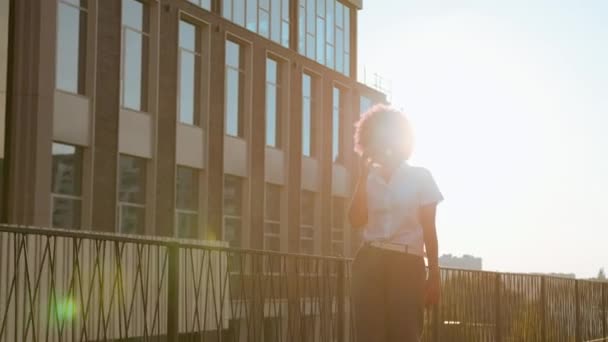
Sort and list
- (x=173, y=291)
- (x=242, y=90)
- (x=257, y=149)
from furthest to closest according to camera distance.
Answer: (x=257, y=149) → (x=242, y=90) → (x=173, y=291)

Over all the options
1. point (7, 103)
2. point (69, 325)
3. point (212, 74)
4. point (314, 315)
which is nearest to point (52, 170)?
point (7, 103)

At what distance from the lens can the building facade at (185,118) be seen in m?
24.2

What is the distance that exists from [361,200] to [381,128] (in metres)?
0.51

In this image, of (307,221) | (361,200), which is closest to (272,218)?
(307,221)

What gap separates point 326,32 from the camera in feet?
141

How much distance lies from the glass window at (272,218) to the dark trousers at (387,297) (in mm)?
29784

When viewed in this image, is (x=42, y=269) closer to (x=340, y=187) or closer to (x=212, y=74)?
(x=212, y=74)

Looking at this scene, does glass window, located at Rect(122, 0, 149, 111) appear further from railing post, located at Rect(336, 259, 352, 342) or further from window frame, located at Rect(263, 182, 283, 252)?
railing post, located at Rect(336, 259, 352, 342)

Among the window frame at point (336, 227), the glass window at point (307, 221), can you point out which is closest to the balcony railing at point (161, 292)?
the glass window at point (307, 221)

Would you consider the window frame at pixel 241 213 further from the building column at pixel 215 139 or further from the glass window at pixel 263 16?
the glass window at pixel 263 16

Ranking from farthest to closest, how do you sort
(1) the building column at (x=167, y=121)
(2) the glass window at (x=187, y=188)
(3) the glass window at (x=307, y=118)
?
1. (3) the glass window at (x=307, y=118)
2. (2) the glass window at (x=187, y=188)
3. (1) the building column at (x=167, y=121)

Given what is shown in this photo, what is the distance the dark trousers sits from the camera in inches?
250

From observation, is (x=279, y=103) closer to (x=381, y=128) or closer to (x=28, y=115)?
(x=28, y=115)

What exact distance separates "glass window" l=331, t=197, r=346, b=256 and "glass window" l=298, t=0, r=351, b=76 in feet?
18.9
